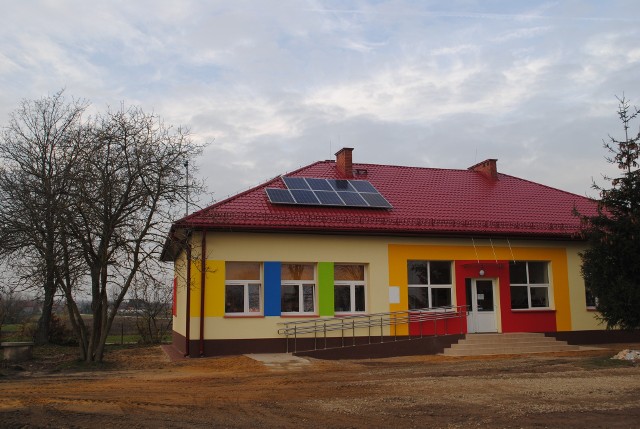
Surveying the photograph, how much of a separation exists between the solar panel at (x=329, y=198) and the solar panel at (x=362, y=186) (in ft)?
4.30

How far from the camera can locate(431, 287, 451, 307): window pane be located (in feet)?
66.8

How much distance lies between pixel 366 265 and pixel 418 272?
1.89m

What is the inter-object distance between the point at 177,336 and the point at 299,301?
5927 mm

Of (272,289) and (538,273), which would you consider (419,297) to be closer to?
(538,273)

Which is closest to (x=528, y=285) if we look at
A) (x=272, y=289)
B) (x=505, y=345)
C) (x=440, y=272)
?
(x=505, y=345)

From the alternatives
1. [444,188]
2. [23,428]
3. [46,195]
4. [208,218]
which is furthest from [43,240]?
[444,188]

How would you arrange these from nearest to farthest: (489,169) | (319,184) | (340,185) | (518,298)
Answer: (518,298) < (319,184) < (340,185) < (489,169)

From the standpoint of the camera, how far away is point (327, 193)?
70.0ft

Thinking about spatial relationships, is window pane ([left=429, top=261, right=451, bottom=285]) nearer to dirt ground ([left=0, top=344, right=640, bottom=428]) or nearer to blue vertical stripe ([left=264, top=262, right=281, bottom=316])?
dirt ground ([left=0, top=344, right=640, bottom=428])

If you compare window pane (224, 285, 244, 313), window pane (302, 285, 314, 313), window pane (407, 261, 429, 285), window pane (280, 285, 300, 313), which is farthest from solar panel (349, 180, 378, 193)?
window pane (224, 285, 244, 313)

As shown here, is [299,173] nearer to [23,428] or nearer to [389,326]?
[389,326]

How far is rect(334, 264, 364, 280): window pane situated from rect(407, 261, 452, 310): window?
1.69 metres

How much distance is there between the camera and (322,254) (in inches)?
761

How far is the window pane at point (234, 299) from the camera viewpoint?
18.5m
